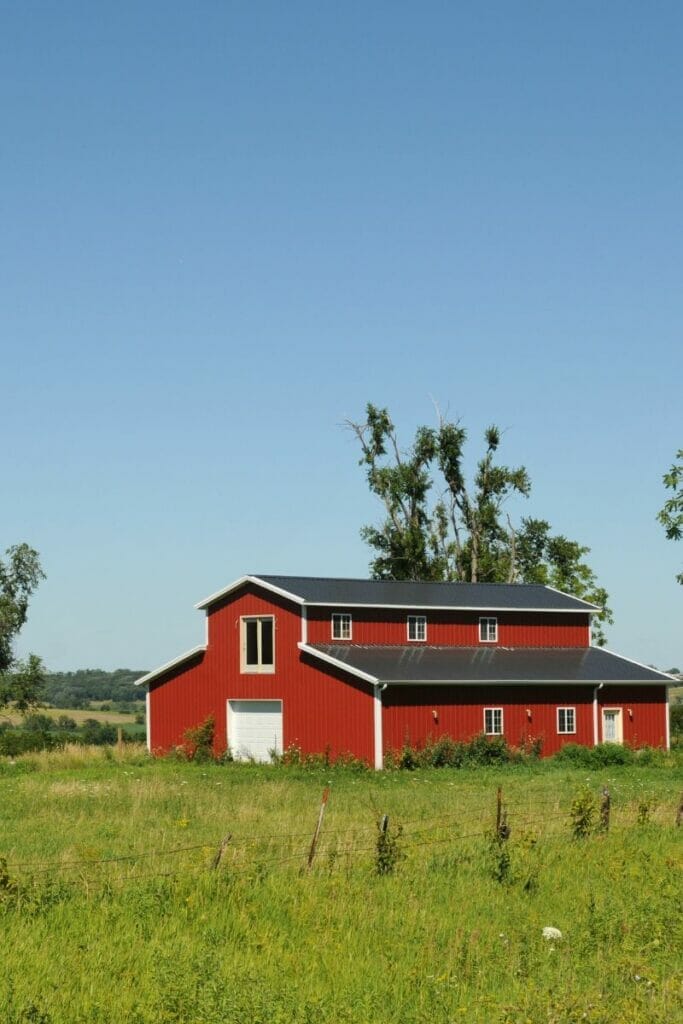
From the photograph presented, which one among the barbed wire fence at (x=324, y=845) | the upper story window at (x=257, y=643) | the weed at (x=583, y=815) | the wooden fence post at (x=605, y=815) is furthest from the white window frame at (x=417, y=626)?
the weed at (x=583, y=815)

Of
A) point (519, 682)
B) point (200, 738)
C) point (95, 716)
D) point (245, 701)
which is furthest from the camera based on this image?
point (95, 716)

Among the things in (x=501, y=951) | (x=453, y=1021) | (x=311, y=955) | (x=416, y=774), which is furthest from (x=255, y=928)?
(x=416, y=774)

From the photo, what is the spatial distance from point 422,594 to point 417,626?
2308 mm

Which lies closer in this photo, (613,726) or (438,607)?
(438,607)

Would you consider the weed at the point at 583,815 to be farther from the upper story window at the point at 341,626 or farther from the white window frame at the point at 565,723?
the white window frame at the point at 565,723

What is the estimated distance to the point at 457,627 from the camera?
50688 millimetres

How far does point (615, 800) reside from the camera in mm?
30375

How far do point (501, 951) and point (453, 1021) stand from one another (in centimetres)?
289

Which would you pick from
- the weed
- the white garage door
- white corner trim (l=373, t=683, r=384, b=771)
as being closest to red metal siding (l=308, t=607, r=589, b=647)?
the white garage door

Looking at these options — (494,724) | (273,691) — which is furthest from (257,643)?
(494,724)

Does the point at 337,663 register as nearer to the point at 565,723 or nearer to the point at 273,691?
the point at 273,691

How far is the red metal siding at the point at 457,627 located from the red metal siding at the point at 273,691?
125cm

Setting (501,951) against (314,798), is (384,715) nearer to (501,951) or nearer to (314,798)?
(314,798)

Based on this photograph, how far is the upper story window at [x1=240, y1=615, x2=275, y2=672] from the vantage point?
47.5 meters
